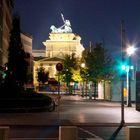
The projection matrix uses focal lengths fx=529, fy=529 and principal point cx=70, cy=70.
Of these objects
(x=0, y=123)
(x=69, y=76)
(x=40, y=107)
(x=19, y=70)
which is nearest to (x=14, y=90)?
(x=40, y=107)

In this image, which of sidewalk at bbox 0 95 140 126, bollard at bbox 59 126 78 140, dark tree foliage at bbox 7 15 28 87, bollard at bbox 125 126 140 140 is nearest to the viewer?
bollard at bbox 125 126 140 140

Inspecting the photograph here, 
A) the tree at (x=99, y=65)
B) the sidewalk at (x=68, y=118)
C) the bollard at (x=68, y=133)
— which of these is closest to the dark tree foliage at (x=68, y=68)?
the tree at (x=99, y=65)

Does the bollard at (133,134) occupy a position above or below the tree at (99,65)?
below

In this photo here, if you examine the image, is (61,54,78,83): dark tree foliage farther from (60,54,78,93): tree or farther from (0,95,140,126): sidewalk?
(0,95,140,126): sidewalk

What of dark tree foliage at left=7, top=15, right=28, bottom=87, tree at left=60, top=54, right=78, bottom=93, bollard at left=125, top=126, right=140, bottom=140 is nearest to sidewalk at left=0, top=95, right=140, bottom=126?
bollard at left=125, top=126, right=140, bottom=140

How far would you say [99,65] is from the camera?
7406 centimetres

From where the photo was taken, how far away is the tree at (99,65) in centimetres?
7212

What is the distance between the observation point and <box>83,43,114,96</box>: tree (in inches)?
2840

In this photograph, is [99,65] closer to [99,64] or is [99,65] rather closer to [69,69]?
[99,64]

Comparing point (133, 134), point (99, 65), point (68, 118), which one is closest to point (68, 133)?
point (133, 134)

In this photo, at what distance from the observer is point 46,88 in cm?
14338

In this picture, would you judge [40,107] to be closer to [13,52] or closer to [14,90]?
[14,90]

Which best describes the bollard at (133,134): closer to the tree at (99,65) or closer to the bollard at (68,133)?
the bollard at (68,133)

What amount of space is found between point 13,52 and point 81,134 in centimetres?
3132
